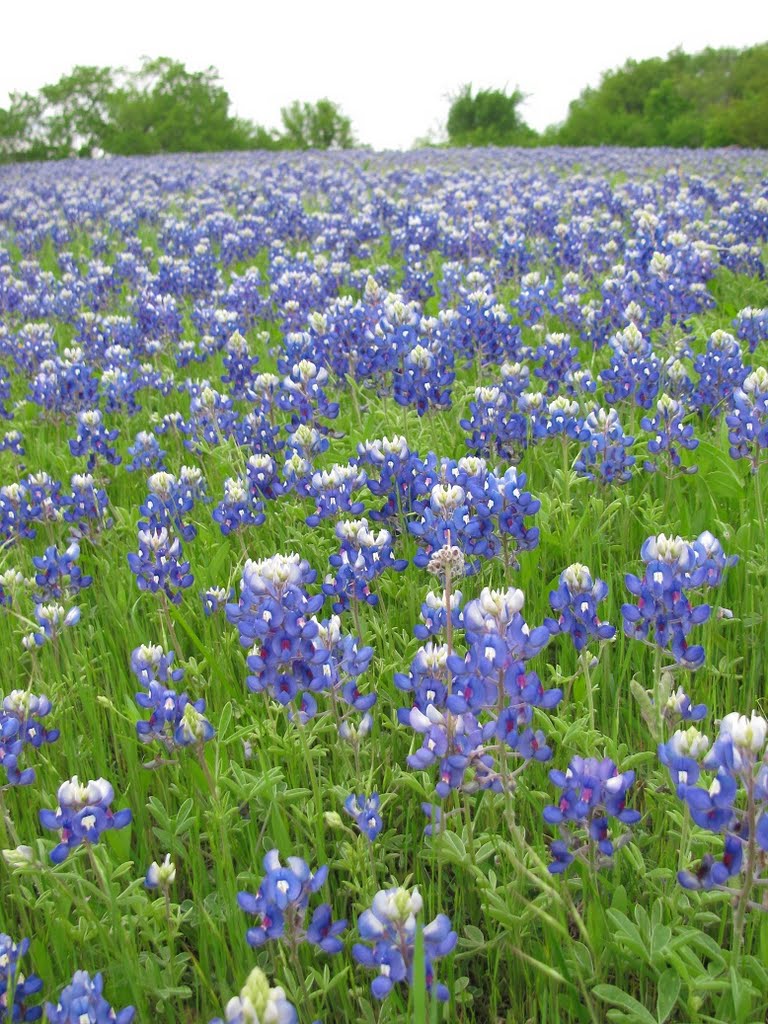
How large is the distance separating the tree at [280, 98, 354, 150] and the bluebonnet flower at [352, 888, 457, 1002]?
43.0 metres

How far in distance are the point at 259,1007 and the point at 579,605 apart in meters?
1.43

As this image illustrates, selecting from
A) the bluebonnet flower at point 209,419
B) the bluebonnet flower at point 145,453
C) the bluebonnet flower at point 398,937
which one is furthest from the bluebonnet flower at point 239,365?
the bluebonnet flower at point 398,937

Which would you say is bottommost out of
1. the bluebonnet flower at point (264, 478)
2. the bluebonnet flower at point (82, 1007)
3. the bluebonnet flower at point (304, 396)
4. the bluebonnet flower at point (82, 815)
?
the bluebonnet flower at point (82, 1007)

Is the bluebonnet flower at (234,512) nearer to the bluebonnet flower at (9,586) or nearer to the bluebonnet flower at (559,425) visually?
the bluebonnet flower at (9,586)

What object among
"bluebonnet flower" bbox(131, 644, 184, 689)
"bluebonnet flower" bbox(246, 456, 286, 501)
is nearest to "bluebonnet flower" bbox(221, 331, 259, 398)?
"bluebonnet flower" bbox(246, 456, 286, 501)

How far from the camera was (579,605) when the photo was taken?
8.32 ft

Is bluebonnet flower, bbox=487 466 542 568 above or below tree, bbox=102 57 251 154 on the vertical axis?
below

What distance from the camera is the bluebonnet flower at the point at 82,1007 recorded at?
1746mm

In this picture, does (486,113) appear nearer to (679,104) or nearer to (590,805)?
(679,104)

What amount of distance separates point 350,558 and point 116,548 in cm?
173

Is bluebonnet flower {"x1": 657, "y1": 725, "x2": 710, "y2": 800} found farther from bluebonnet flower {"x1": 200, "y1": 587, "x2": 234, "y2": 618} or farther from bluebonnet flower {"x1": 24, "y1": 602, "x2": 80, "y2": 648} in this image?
bluebonnet flower {"x1": 24, "y1": 602, "x2": 80, "y2": 648}

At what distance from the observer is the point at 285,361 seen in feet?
16.9

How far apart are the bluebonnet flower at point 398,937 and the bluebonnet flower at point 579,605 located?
987mm

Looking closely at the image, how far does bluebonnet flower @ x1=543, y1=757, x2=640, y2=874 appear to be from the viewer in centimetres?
192
